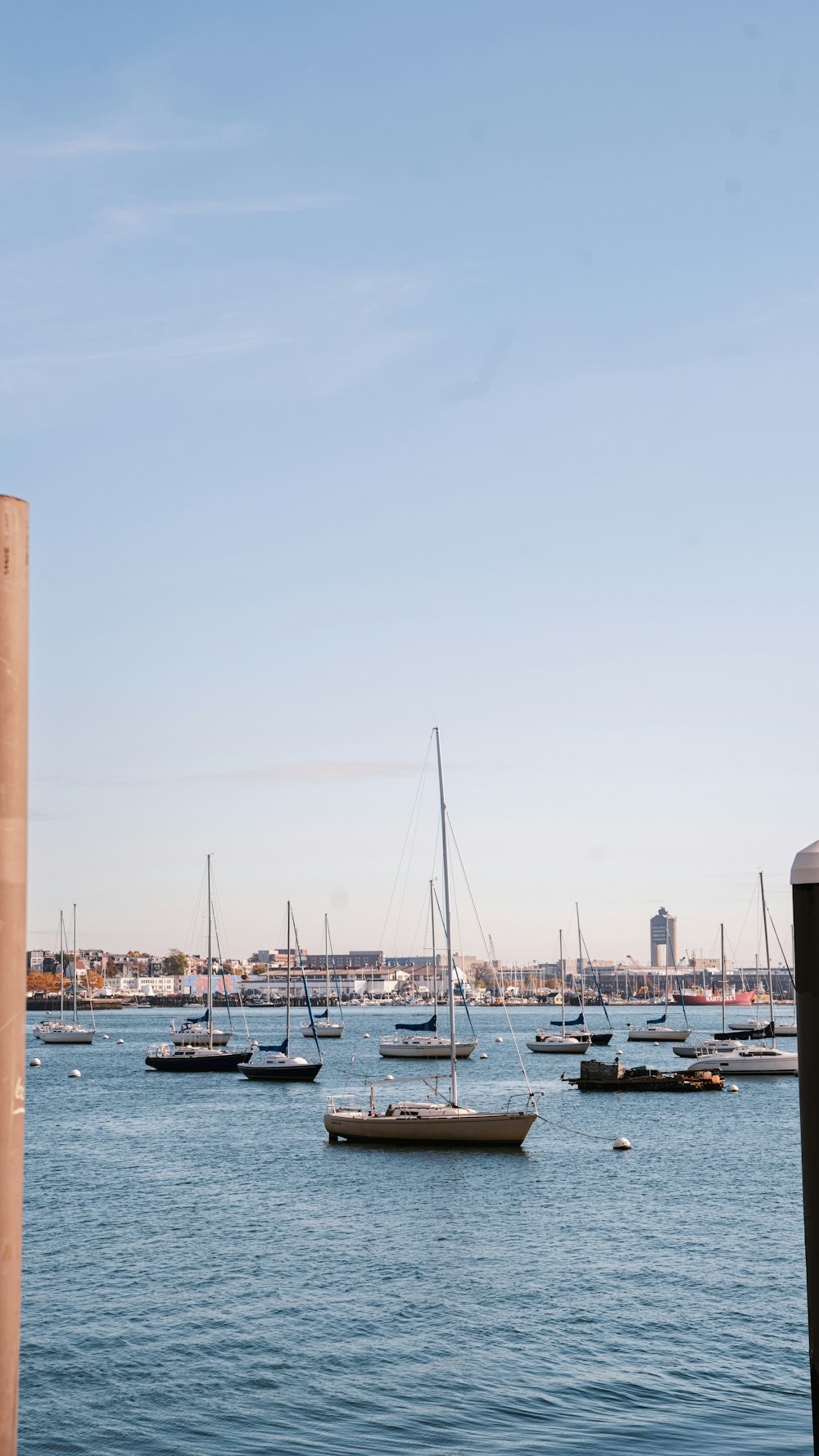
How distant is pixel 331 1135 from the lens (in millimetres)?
65000

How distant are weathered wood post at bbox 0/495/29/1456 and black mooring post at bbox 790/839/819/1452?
3.62 metres

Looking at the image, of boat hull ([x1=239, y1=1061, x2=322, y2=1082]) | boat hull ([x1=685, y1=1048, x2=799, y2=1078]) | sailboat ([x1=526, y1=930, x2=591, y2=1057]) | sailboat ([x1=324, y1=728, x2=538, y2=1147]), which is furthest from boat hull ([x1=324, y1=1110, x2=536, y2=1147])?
sailboat ([x1=526, y1=930, x2=591, y2=1057])

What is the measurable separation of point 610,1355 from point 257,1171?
105 feet

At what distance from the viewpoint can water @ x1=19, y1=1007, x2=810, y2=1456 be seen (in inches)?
987

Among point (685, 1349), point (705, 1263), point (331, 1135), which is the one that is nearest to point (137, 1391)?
point (685, 1349)

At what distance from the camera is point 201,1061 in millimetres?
113625

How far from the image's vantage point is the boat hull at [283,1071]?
4067 inches

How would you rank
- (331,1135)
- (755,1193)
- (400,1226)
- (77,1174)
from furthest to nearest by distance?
(331,1135), (77,1174), (755,1193), (400,1226)

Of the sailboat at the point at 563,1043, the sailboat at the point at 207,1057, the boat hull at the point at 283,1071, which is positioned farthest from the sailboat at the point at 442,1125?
the sailboat at the point at 563,1043

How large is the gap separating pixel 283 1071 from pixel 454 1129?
46483 mm

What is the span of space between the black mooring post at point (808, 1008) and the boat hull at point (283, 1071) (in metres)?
99.1

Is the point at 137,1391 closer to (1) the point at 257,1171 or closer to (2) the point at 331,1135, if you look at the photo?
(1) the point at 257,1171

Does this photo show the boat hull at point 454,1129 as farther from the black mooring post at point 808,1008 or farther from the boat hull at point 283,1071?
the black mooring post at point 808,1008

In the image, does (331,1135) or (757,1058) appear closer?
(331,1135)
